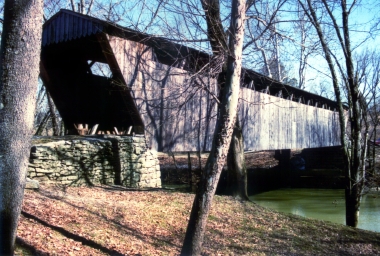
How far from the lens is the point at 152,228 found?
247 inches

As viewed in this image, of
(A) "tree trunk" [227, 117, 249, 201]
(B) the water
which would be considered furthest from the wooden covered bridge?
(B) the water

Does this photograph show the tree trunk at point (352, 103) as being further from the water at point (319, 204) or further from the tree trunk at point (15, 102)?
the tree trunk at point (15, 102)

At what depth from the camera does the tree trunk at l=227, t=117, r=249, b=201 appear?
9.55 meters

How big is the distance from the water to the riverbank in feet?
14.8

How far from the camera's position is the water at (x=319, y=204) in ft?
40.8

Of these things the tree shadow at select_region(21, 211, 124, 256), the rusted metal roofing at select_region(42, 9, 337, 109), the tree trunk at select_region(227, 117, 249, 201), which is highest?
the rusted metal roofing at select_region(42, 9, 337, 109)

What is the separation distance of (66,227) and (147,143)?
476cm

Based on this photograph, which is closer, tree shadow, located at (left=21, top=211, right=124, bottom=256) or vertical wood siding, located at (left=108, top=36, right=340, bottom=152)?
tree shadow, located at (left=21, top=211, right=124, bottom=256)

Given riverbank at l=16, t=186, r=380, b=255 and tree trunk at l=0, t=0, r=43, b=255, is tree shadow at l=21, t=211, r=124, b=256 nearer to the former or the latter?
riverbank at l=16, t=186, r=380, b=255

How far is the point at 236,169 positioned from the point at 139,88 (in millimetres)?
3160

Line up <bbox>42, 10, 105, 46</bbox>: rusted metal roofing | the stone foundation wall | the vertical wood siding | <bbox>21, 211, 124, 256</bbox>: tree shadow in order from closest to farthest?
<bbox>21, 211, 124, 256</bbox>: tree shadow, the stone foundation wall, <bbox>42, 10, 105, 46</bbox>: rusted metal roofing, the vertical wood siding

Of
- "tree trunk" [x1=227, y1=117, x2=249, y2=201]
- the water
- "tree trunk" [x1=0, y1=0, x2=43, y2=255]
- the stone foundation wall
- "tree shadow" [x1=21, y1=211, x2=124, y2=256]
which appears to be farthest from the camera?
the water

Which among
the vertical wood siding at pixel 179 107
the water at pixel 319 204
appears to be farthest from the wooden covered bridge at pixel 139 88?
the water at pixel 319 204

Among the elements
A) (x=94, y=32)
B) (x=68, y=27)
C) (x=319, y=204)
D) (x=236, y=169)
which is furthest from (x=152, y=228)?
(x=319, y=204)
